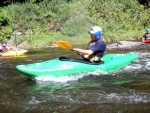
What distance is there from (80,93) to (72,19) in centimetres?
1364

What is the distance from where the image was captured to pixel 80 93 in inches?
194

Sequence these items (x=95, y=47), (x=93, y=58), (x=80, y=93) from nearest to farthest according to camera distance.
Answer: (x=80, y=93) → (x=95, y=47) → (x=93, y=58)

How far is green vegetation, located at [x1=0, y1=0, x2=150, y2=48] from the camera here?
663 inches

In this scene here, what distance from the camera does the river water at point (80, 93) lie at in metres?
4.10

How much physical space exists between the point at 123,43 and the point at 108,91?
27.0 ft

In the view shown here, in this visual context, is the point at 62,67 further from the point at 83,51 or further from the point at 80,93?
the point at 80,93

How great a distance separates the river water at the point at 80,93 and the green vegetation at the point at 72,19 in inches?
380

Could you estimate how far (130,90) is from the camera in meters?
5.02

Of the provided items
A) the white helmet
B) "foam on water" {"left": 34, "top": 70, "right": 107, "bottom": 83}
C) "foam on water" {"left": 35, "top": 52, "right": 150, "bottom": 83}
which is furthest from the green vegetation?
"foam on water" {"left": 34, "top": 70, "right": 107, "bottom": 83}

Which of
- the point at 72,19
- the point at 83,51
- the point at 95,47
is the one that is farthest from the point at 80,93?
the point at 72,19

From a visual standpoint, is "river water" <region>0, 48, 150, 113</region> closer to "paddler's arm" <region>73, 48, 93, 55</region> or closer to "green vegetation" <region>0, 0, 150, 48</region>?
"paddler's arm" <region>73, 48, 93, 55</region>

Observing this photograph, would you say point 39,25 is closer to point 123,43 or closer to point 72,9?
point 72,9

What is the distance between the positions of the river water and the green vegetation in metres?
9.65

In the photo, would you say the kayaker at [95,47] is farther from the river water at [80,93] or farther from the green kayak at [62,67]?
the river water at [80,93]
